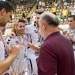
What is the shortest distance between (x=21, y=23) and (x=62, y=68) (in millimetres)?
2206

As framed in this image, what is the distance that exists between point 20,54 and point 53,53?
1982 mm

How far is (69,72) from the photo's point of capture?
1.86 metres

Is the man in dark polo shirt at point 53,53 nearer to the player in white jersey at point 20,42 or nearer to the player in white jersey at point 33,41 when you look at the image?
the player in white jersey at point 20,42

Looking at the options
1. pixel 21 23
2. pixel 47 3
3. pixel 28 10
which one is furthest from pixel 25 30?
pixel 47 3

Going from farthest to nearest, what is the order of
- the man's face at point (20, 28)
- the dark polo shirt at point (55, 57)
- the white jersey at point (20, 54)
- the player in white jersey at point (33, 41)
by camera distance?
the player in white jersey at point (33, 41) → the man's face at point (20, 28) → the white jersey at point (20, 54) → the dark polo shirt at point (55, 57)

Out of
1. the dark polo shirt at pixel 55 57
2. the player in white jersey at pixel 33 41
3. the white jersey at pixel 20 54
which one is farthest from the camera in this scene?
the player in white jersey at pixel 33 41

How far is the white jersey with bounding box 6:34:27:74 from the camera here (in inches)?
140

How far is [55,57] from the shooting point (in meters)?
1.75

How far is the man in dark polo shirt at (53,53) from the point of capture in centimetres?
174

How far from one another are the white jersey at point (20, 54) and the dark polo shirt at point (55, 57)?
5.74ft

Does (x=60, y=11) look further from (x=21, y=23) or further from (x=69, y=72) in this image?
(x=69, y=72)

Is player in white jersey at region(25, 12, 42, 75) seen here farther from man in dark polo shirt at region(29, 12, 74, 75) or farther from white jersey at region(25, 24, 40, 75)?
man in dark polo shirt at region(29, 12, 74, 75)

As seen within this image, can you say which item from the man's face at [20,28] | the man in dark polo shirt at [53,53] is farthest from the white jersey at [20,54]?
the man in dark polo shirt at [53,53]

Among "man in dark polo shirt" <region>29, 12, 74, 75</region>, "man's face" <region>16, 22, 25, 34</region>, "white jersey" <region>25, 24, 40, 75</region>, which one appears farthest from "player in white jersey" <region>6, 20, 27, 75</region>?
"man in dark polo shirt" <region>29, 12, 74, 75</region>
